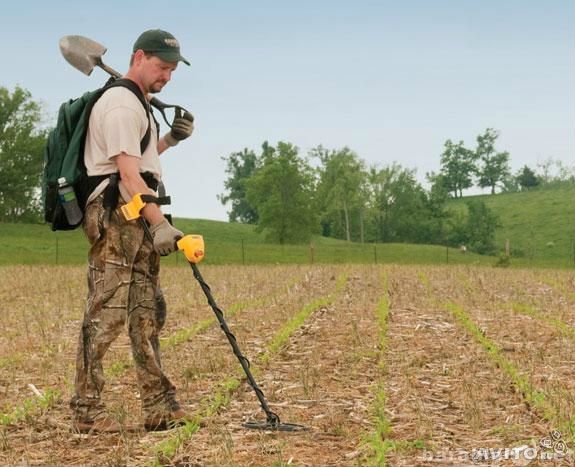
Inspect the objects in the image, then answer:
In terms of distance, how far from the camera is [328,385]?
8.53 metres

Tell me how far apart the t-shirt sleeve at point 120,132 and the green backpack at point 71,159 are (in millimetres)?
223

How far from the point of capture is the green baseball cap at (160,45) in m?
6.46

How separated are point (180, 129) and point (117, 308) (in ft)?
5.15

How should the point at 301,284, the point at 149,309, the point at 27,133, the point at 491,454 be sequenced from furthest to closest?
1. the point at 27,133
2. the point at 301,284
3. the point at 149,309
4. the point at 491,454

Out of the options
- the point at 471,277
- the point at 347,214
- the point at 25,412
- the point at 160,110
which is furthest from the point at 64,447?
the point at 347,214

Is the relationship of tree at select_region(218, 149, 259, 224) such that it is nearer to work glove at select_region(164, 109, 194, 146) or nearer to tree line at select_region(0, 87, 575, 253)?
tree line at select_region(0, 87, 575, 253)

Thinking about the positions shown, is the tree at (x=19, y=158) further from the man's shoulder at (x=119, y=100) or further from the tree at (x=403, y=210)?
the man's shoulder at (x=119, y=100)

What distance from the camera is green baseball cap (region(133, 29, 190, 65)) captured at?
6457 millimetres

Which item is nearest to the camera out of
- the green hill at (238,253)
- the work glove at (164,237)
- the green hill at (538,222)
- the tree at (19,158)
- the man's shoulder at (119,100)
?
the work glove at (164,237)

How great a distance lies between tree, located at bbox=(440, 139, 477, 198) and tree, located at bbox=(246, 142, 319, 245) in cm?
5475

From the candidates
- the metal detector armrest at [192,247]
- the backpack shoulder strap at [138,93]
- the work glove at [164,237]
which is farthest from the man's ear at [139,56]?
the metal detector armrest at [192,247]

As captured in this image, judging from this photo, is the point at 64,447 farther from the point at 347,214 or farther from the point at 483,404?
the point at 347,214

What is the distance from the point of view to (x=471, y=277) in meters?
27.4

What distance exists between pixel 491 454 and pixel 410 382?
2647 mm
